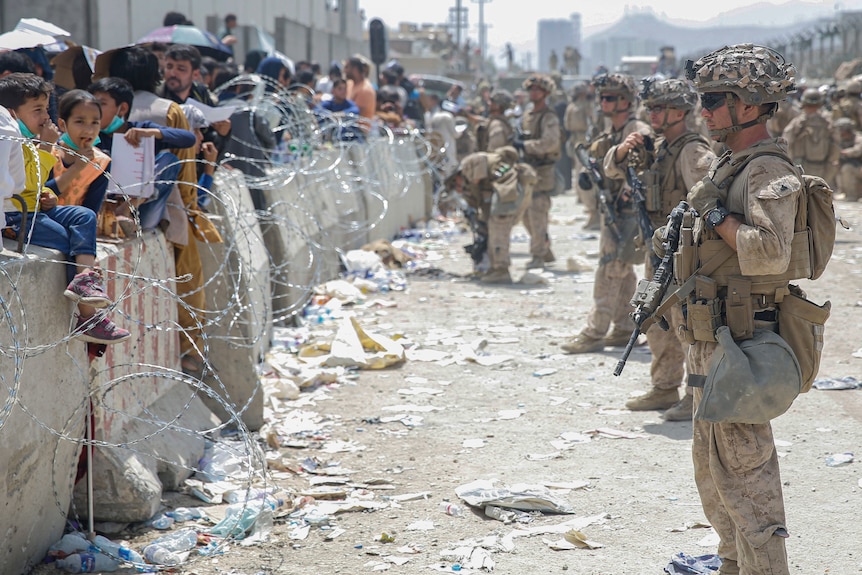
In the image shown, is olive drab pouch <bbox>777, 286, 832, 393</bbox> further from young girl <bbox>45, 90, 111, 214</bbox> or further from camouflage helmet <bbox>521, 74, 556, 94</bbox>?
camouflage helmet <bbox>521, 74, 556, 94</bbox>

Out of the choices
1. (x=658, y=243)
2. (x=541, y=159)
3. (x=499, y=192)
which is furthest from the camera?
(x=541, y=159)

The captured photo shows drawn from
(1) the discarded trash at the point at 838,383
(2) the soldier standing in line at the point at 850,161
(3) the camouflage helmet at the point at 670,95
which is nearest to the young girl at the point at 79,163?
(3) the camouflage helmet at the point at 670,95

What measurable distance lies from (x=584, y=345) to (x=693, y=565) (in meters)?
3.88

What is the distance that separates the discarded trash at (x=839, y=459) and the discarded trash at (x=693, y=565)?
144cm

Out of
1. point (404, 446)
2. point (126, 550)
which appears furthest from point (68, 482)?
point (404, 446)

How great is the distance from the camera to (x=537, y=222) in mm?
11672

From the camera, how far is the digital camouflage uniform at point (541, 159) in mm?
11055

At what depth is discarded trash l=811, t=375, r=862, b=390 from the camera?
659cm

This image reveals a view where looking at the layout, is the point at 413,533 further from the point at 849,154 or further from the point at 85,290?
the point at 849,154

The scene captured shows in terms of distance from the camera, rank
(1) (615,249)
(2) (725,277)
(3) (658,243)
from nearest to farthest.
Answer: (2) (725,277), (3) (658,243), (1) (615,249)

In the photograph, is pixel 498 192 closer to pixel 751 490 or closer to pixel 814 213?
pixel 814 213

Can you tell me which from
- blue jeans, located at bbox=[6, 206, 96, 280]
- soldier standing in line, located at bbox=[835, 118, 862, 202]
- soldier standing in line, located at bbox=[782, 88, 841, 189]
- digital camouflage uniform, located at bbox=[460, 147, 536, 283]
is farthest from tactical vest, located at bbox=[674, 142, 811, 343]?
soldier standing in line, located at bbox=[835, 118, 862, 202]

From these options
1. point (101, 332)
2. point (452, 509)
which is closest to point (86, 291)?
point (101, 332)

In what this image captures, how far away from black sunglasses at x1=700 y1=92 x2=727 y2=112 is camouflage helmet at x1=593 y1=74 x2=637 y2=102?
3.85m
